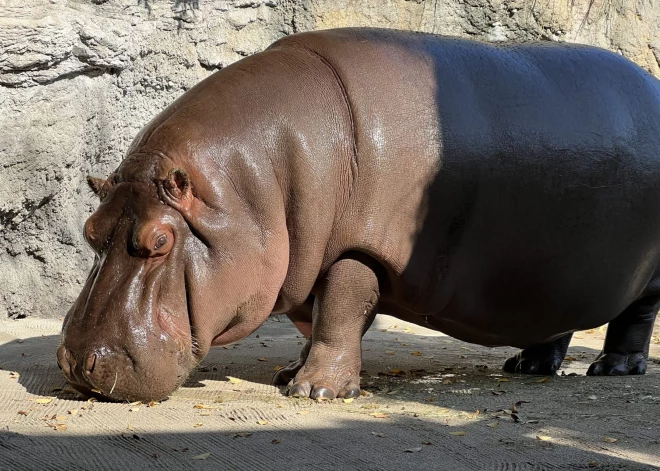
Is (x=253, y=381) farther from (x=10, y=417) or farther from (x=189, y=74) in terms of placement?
(x=189, y=74)

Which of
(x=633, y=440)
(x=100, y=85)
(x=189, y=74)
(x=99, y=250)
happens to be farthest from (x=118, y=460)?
(x=189, y=74)

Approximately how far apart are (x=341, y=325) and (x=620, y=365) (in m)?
1.97

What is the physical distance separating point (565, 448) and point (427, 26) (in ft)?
22.9

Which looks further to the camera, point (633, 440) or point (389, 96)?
point (389, 96)

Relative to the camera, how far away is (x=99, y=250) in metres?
4.57

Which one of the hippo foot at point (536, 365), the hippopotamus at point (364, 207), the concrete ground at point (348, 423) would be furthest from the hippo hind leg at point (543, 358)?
the hippopotamus at point (364, 207)

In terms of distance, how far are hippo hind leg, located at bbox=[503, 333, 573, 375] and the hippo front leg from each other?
1.58m

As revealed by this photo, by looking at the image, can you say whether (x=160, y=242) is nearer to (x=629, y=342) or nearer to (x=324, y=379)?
(x=324, y=379)

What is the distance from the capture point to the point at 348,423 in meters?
4.00

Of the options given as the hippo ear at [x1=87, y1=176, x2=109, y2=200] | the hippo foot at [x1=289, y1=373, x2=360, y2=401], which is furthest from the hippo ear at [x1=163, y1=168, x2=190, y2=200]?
the hippo foot at [x1=289, y1=373, x2=360, y2=401]

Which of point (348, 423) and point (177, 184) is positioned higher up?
point (177, 184)

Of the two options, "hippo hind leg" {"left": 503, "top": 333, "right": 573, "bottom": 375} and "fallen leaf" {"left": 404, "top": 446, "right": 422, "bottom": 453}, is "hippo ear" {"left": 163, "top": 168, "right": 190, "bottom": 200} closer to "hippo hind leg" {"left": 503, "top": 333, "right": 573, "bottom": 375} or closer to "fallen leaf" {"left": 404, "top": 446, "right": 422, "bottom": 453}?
"fallen leaf" {"left": 404, "top": 446, "right": 422, "bottom": 453}

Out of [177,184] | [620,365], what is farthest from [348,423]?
[620,365]

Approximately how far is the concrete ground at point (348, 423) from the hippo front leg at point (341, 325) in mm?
165
